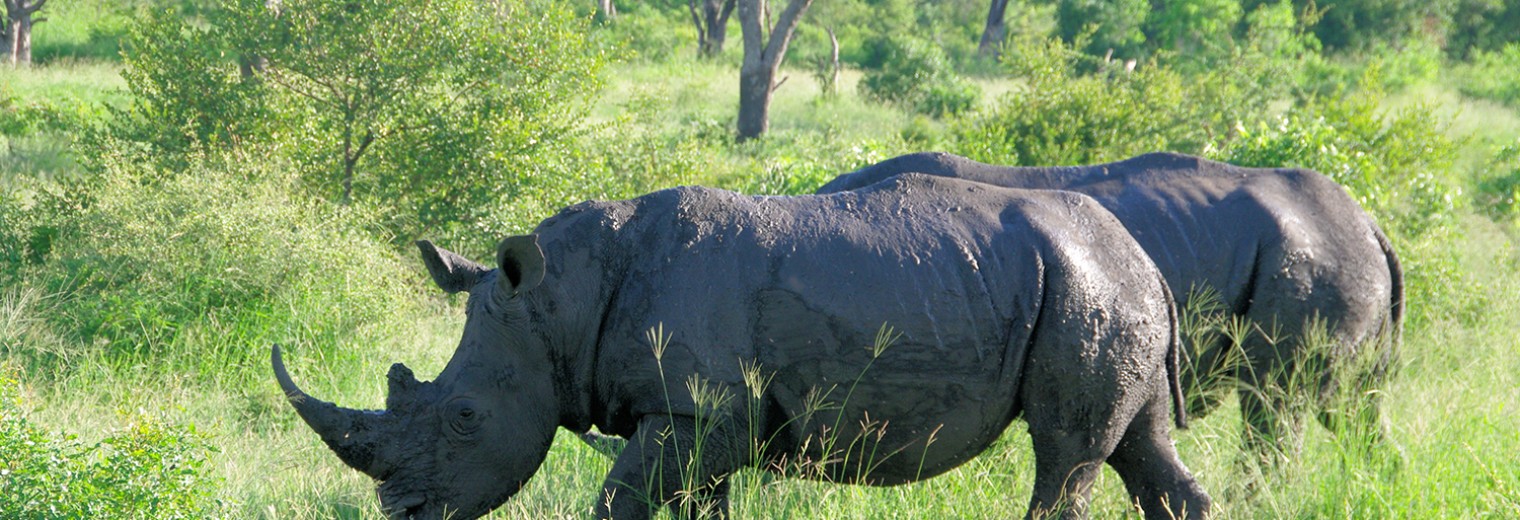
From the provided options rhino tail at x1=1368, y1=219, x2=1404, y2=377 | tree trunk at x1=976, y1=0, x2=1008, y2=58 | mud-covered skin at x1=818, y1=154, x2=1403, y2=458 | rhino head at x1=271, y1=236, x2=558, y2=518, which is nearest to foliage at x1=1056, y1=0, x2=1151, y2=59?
tree trunk at x1=976, y1=0, x2=1008, y2=58

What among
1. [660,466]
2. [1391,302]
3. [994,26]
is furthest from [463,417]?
[994,26]

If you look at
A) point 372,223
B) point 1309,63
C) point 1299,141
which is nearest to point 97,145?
point 372,223

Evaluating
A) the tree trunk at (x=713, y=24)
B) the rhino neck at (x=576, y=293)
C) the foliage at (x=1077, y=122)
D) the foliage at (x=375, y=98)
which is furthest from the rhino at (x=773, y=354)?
the tree trunk at (x=713, y=24)

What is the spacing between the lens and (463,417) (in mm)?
4363

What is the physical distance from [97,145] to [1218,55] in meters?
14.6

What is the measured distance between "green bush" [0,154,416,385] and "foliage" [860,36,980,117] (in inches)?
608

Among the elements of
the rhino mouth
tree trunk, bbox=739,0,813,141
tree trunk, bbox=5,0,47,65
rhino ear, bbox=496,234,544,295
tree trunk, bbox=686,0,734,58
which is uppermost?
rhino ear, bbox=496,234,544,295

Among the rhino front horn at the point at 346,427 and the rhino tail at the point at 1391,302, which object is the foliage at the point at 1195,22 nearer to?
the rhino tail at the point at 1391,302

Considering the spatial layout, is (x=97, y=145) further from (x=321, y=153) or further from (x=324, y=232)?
(x=324, y=232)

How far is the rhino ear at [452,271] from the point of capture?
449 cm

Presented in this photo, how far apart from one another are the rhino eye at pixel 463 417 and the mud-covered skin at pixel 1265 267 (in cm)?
249

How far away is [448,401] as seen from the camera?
438 centimetres

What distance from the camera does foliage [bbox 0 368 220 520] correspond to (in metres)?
4.26

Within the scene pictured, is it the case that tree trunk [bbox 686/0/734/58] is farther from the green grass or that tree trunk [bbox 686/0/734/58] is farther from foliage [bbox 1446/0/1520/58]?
the green grass
